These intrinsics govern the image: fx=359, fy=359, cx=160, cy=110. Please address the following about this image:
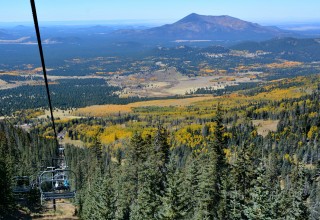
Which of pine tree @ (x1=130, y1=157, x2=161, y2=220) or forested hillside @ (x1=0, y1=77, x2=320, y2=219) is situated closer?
forested hillside @ (x1=0, y1=77, x2=320, y2=219)

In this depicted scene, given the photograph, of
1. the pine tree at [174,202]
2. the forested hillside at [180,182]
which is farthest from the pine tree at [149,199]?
the pine tree at [174,202]

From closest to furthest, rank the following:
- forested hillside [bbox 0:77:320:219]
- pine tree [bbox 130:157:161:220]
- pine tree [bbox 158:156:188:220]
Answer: pine tree [bbox 158:156:188:220] → forested hillside [bbox 0:77:320:219] → pine tree [bbox 130:157:161:220]

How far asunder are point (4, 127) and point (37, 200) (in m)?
56.8

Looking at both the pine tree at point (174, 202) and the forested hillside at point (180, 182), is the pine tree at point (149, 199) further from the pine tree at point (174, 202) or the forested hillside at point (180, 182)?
the pine tree at point (174, 202)

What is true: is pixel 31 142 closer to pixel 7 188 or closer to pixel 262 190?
pixel 7 188

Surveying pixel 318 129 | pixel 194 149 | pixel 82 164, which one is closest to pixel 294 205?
pixel 82 164

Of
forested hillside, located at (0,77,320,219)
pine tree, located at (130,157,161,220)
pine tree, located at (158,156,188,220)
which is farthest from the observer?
pine tree, located at (130,157,161,220)

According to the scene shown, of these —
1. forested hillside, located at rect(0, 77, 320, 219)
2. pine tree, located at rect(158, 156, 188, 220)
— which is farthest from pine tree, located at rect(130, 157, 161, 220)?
pine tree, located at rect(158, 156, 188, 220)

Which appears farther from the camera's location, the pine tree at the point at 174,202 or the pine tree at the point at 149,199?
the pine tree at the point at 149,199

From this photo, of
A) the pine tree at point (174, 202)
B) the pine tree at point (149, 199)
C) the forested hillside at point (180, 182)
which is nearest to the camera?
the pine tree at point (174, 202)

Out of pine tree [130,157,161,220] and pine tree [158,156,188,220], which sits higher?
pine tree [158,156,188,220]

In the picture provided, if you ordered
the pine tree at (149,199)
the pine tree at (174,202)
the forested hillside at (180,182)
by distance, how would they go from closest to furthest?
1. the pine tree at (174,202)
2. the forested hillside at (180,182)
3. the pine tree at (149,199)

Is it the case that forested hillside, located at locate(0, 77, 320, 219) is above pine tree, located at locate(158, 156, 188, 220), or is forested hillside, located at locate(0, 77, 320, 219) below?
below

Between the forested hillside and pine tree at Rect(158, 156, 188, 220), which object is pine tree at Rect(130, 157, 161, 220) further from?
pine tree at Rect(158, 156, 188, 220)
